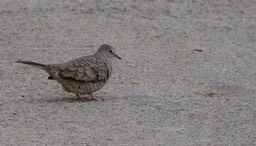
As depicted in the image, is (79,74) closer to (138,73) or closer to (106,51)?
(106,51)

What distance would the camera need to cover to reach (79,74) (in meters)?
9.84

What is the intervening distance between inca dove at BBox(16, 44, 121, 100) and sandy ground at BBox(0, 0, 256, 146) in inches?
6.7

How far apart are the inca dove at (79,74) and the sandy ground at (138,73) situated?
17cm

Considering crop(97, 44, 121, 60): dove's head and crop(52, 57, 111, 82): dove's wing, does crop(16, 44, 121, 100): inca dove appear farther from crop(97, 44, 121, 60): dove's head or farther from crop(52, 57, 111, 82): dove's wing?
crop(97, 44, 121, 60): dove's head

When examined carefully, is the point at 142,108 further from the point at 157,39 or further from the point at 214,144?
the point at 157,39

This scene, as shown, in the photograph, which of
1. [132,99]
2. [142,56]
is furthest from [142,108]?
[142,56]

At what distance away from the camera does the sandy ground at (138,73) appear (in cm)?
866

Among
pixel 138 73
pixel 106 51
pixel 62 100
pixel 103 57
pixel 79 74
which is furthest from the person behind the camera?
pixel 138 73

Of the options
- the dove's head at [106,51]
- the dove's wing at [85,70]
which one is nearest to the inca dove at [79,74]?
the dove's wing at [85,70]

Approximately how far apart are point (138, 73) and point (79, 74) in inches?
64.2

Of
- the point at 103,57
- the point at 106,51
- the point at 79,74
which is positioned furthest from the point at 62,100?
the point at 106,51

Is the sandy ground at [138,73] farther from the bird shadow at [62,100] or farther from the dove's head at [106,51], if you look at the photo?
the dove's head at [106,51]

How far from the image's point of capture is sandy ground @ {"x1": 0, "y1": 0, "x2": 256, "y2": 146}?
866 cm

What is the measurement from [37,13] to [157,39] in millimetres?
2182
